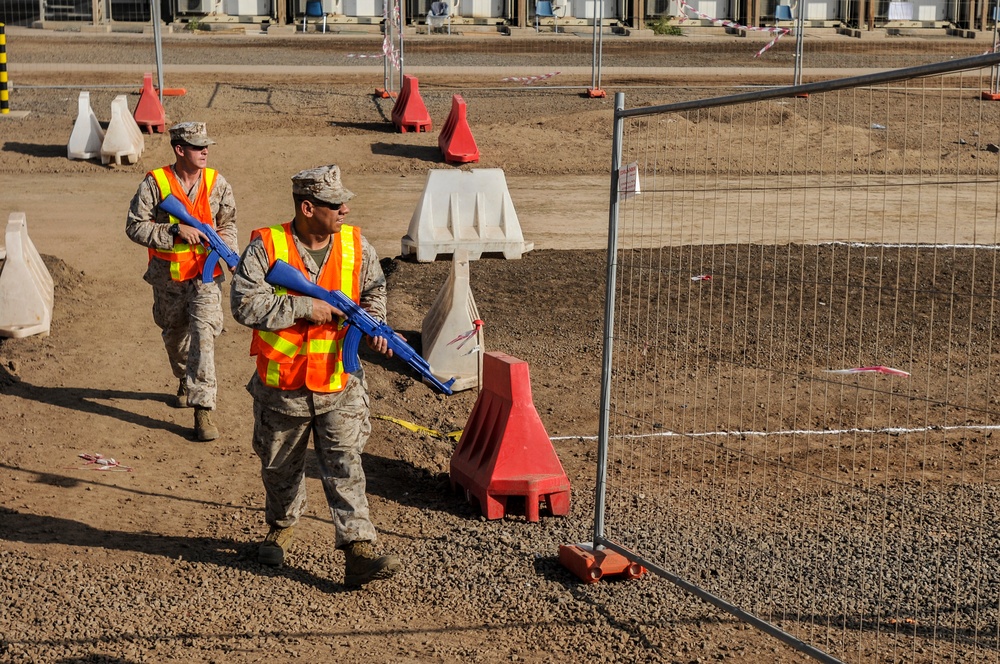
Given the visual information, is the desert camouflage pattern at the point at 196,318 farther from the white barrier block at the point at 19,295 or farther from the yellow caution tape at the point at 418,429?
the white barrier block at the point at 19,295

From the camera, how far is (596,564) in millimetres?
6000

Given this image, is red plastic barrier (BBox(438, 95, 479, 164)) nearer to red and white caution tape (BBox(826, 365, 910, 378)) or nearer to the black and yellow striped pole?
the black and yellow striped pole

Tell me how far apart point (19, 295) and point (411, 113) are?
947 cm

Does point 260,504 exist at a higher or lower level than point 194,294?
lower

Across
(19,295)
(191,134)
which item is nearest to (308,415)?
(191,134)

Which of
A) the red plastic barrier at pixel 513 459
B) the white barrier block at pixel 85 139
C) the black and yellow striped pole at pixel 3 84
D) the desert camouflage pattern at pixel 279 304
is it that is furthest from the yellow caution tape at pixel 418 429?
the black and yellow striped pole at pixel 3 84

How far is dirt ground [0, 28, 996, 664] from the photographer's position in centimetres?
546

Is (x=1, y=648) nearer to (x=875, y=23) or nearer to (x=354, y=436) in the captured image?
(x=354, y=436)

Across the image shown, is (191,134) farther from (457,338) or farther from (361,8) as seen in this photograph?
(361,8)

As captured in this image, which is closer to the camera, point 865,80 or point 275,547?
point 865,80

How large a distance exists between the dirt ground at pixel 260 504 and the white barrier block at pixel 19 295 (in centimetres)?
13

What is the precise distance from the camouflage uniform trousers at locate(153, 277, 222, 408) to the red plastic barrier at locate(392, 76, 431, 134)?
10.7 meters

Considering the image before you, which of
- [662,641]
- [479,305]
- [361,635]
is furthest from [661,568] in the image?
[479,305]

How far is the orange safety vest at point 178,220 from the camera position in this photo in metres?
7.89
